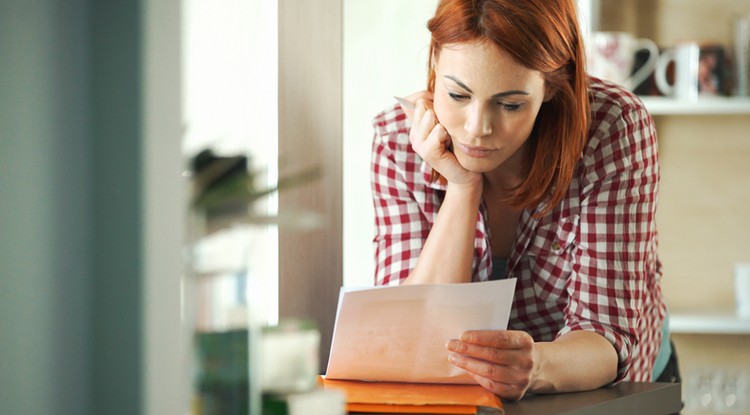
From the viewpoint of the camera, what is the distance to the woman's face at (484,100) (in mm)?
1053

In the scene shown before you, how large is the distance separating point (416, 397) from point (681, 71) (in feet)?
4.31

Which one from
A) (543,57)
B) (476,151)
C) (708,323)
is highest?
(543,57)

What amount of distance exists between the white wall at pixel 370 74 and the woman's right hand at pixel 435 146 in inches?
22.2

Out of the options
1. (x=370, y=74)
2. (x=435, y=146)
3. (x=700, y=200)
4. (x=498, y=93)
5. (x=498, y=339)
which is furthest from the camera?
(x=700, y=200)

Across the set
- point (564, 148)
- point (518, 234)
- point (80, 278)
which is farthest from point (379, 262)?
point (80, 278)

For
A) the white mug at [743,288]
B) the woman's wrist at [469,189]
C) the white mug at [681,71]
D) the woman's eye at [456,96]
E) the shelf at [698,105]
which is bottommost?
the white mug at [743,288]

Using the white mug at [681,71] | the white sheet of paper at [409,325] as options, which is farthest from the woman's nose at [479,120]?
the white mug at [681,71]

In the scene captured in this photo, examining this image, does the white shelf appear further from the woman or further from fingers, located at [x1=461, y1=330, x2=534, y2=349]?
fingers, located at [x1=461, y1=330, x2=534, y2=349]

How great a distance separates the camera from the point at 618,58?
5.91 ft

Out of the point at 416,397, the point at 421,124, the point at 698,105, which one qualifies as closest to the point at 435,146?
the point at 421,124

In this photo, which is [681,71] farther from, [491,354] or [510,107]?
[491,354]

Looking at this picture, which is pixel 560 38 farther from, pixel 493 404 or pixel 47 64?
pixel 47 64

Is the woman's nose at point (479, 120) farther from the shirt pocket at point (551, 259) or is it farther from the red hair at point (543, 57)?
the shirt pocket at point (551, 259)

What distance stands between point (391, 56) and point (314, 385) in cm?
131
